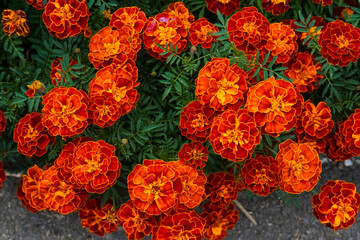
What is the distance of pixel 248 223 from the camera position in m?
3.54

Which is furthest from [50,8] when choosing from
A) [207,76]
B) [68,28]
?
[207,76]

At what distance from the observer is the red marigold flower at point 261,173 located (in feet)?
8.50

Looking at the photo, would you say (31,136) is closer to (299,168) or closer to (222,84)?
(222,84)

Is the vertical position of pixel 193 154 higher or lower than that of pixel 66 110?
lower

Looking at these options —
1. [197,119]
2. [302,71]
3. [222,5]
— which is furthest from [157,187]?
[222,5]

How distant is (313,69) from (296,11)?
2.38ft

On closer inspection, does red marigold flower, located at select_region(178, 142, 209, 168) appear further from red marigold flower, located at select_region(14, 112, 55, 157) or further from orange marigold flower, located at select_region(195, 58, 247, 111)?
red marigold flower, located at select_region(14, 112, 55, 157)

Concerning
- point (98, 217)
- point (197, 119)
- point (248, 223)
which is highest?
point (197, 119)

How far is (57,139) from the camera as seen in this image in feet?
9.64

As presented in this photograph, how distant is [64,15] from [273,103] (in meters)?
1.42

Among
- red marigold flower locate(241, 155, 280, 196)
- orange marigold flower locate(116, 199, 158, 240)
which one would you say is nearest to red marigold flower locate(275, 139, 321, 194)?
red marigold flower locate(241, 155, 280, 196)

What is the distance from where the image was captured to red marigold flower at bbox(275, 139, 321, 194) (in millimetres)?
2438

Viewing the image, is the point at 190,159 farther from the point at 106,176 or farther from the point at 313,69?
the point at 313,69

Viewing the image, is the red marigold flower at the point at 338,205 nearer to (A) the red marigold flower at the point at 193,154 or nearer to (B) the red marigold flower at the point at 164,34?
(A) the red marigold flower at the point at 193,154
